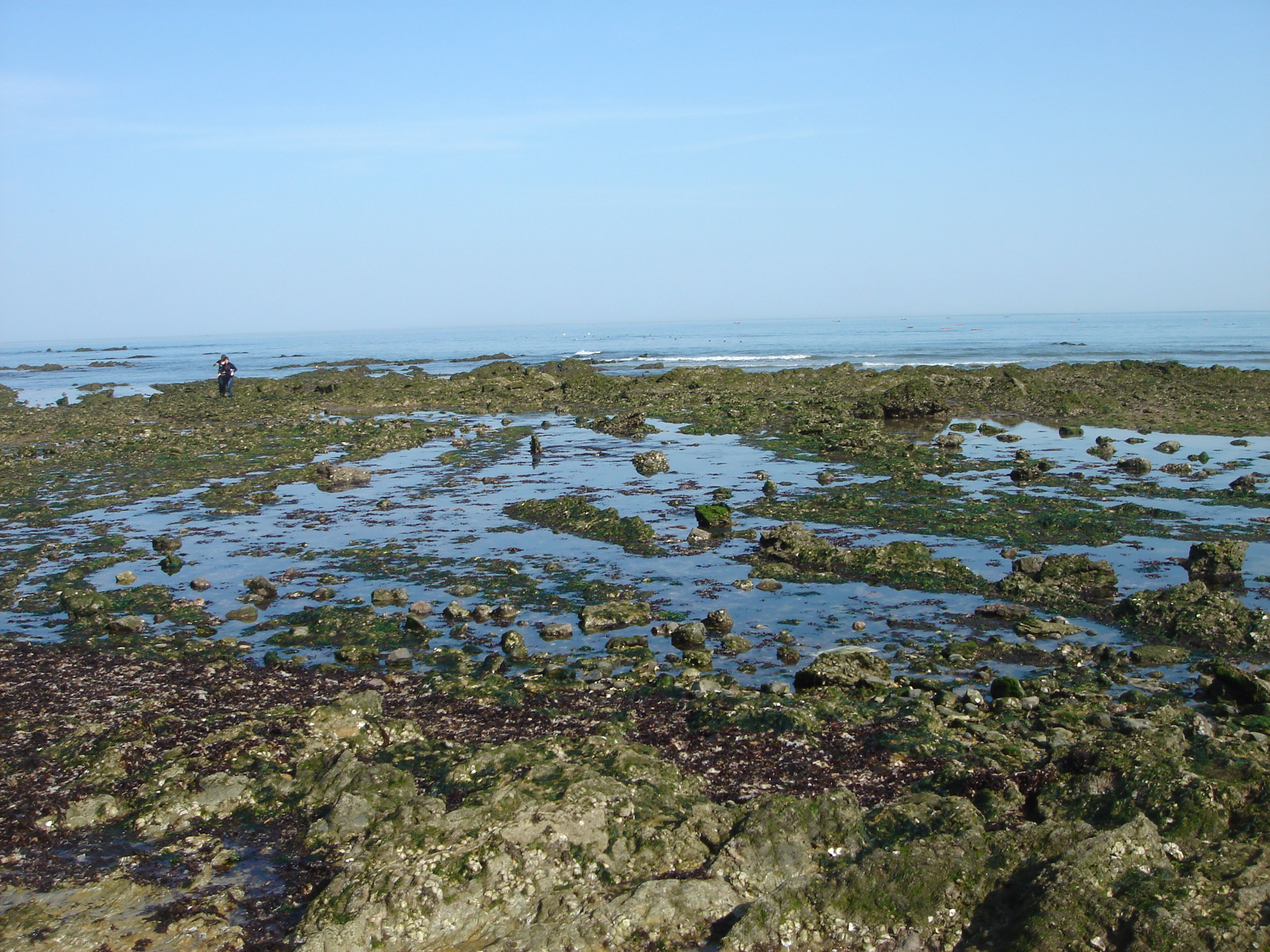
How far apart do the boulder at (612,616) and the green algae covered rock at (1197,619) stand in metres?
6.13

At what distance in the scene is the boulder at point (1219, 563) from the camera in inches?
493

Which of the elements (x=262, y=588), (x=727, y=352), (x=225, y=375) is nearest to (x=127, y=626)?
(x=262, y=588)

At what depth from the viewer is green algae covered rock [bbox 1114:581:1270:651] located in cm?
1036

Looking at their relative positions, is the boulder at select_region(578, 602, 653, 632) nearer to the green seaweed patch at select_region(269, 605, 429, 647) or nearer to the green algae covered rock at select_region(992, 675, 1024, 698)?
the green seaweed patch at select_region(269, 605, 429, 647)

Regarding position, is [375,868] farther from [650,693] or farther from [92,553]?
[92,553]

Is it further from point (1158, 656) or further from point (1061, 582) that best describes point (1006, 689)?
point (1061, 582)

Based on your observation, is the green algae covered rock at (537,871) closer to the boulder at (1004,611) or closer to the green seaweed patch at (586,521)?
the boulder at (1004,611)

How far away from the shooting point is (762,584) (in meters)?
13.3

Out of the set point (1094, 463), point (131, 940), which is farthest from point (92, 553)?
point (1094, 463)

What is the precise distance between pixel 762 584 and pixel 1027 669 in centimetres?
423

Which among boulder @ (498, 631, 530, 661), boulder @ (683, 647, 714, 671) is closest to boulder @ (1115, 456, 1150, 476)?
boulder @ (683, 647, 714, 671)

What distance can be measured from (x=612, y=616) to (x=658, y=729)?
3597 mm

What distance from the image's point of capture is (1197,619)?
10.8 m

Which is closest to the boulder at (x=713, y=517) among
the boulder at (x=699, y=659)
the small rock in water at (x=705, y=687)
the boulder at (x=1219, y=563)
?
the boulder at (x=699, y=659)
